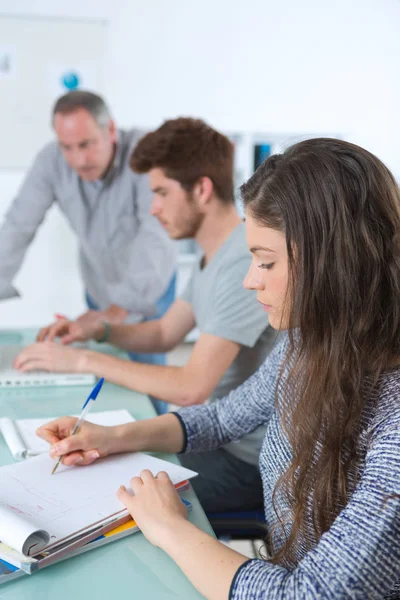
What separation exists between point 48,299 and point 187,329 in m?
2.15

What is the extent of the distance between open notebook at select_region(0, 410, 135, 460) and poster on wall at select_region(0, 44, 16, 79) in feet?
9.37

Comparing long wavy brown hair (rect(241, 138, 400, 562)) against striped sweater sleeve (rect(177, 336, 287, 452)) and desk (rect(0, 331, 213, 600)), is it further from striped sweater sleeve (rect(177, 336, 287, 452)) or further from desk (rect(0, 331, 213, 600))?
striped sweater sleeve (rect(177, 336, 287, 452))

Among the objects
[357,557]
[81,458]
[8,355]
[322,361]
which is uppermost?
[322,361]

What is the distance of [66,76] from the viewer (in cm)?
362

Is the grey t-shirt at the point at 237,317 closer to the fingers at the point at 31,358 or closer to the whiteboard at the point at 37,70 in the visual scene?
the fingers at the point at 31,358

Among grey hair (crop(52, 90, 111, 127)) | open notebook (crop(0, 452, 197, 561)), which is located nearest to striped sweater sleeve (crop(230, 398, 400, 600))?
open notebook (crop(0, 452, 197, 561))

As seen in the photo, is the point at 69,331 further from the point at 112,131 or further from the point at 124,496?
the point at 124,496

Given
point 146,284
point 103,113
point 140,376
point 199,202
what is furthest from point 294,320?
point 103,113

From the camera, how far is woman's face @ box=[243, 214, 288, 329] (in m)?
0.82

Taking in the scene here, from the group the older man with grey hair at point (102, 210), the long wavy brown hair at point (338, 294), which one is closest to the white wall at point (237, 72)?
the older man with grey hair at point (102, 210)

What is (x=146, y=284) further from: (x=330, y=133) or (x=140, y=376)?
(x=330, y=133)

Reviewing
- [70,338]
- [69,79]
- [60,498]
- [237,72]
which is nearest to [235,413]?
[60,498]

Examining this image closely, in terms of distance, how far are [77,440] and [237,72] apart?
132 inches

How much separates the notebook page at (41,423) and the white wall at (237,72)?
2.69 metres
